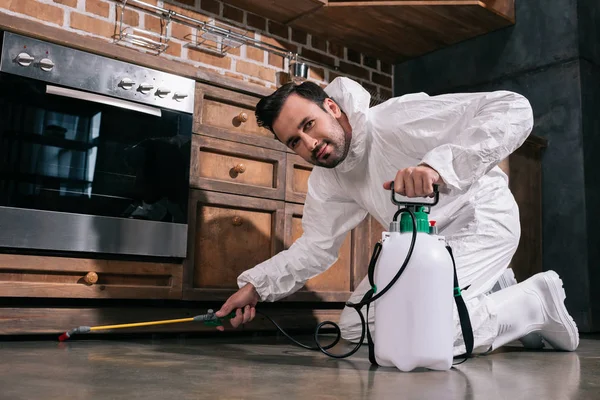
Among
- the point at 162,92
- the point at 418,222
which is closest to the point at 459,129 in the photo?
the point at 418,222

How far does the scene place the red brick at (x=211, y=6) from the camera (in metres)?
2.94

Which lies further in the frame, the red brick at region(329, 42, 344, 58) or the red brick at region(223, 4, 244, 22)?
the red brick at region(329, 42, 344, 58)

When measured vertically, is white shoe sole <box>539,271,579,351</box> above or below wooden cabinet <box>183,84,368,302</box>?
below

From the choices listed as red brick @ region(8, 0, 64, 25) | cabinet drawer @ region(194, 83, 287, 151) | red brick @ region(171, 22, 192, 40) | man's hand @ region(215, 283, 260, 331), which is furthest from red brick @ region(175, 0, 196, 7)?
man's hand @ region(215, 283, 260, 331)

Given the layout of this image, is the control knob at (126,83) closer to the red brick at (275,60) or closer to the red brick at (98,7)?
the red brick at (98,7)

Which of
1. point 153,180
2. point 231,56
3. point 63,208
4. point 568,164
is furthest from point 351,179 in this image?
point 568,164

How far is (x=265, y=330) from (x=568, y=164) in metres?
1.73

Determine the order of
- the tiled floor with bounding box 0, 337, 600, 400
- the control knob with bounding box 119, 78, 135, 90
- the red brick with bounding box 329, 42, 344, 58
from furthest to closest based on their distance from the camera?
1. the red brick with bounding box 329, 42, 344, 58
2. the control knob with bounding box 119, 78, 135, 90
3. the tiled floor with bounding box 0, 337, 600, 400

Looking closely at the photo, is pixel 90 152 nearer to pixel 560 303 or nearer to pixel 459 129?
pixel 459 129

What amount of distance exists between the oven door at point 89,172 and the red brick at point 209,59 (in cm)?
81

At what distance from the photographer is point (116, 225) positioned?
1.97m

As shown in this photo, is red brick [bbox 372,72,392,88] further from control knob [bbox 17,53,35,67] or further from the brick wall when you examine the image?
control knob [bbox 17,53,35,67]

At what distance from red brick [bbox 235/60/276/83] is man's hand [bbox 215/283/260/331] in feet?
5.03

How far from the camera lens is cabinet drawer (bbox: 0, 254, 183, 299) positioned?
177 centimetres
